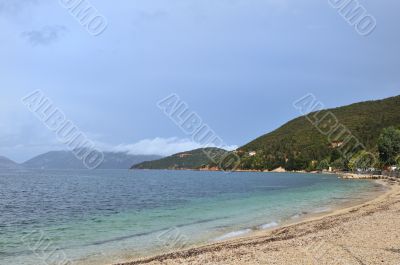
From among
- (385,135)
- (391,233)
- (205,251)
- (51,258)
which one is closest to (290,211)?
(391,233)

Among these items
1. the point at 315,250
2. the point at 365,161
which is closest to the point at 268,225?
the point at 315,250

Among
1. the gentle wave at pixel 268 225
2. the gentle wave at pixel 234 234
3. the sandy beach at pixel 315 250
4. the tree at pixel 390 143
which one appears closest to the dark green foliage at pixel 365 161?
the tree at pixel 390 143

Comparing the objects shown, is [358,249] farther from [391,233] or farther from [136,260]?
[136,260]

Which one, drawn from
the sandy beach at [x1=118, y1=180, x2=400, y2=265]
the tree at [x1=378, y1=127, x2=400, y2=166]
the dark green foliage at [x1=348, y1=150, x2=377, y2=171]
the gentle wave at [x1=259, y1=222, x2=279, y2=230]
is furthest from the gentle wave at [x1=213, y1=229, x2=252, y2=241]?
the dark green foliage at [x1=348, y1=150, x2=377, y2=171]

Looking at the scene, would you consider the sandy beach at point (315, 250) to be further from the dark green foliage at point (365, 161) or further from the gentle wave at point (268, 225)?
the dark green foliage at point (365, 161)

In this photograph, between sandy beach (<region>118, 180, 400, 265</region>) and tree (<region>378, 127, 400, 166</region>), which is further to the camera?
tree (<region>378, 127, 400, 166</region>)

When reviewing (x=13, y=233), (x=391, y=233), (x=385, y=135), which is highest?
(x=385, y=135)

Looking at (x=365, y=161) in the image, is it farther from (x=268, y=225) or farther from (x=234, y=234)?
(x=234, y=234)

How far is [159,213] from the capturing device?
140 ft

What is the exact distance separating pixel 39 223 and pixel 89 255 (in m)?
15.7

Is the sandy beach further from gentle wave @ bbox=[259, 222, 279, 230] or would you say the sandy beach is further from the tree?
the tree

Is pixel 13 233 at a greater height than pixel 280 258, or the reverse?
pixel 13 233

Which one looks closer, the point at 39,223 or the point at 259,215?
the point at 39,223

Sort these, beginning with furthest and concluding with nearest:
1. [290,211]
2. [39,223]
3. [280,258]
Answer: [290,211], [39,223], [280,258]
